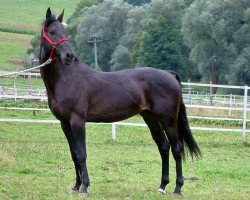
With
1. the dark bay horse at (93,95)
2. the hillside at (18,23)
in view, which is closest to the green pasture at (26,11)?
the hillside at (18,23)

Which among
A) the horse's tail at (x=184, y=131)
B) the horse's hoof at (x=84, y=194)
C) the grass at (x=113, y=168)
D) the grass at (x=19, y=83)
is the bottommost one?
the grass at (x=19, y=83)

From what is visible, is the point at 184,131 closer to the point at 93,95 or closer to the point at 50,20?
the point at 93,95

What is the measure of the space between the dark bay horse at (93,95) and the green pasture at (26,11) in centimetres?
8233

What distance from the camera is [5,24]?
94062 mm

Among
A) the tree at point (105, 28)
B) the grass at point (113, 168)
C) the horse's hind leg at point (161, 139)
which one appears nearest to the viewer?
the grass at point (113, 168)

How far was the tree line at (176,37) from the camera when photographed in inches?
1925

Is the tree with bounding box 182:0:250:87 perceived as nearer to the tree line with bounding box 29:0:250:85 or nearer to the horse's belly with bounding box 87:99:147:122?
the tree line with bounding box 29:0:250:85

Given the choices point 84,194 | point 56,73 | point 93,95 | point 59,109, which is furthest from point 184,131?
point 56,73

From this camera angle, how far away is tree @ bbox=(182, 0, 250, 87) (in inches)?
1895

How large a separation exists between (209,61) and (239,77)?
324cm

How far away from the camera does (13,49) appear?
81500 millimetres

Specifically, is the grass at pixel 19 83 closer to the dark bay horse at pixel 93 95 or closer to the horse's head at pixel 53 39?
the dark bay horse at pixel 93 95

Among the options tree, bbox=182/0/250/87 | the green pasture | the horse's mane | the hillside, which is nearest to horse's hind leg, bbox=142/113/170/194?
the horse's mane

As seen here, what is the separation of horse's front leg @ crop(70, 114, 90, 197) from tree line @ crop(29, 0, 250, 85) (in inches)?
1595
